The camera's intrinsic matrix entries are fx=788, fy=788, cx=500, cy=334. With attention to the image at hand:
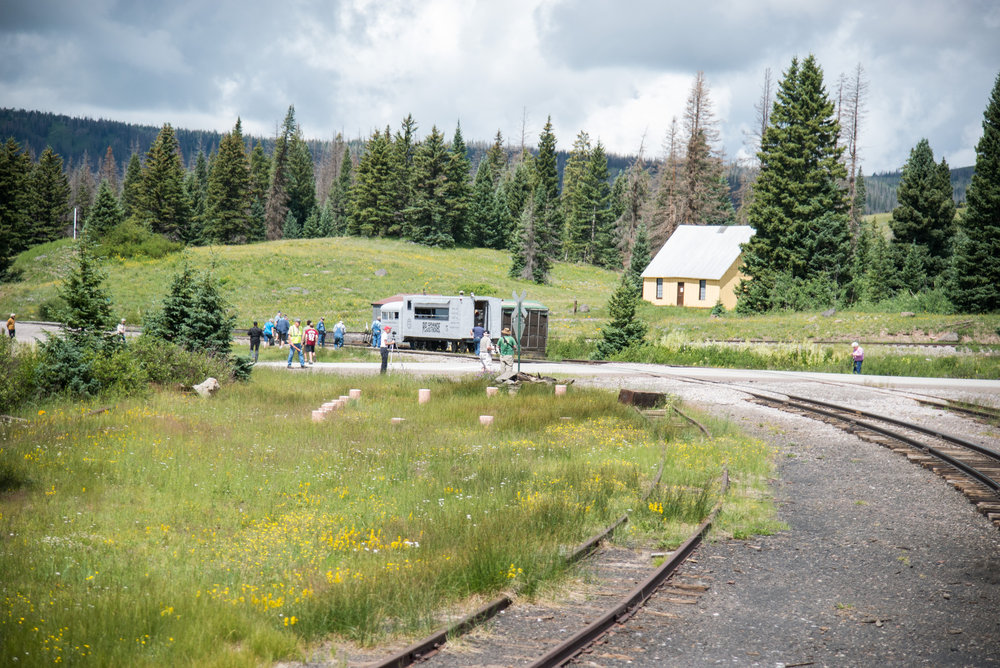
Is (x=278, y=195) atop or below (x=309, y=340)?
atop

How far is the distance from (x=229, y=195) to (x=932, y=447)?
311 ft

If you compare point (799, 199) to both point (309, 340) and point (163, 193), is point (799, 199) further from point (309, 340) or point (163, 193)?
point (163, 193)

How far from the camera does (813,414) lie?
19812mm

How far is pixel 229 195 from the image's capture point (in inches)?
3839

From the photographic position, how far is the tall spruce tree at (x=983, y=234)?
4194 centimetres

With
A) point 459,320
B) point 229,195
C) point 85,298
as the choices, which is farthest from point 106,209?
point 85,298

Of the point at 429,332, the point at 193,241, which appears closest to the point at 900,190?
the point at 429,332

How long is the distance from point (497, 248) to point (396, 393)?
8075 centimetres

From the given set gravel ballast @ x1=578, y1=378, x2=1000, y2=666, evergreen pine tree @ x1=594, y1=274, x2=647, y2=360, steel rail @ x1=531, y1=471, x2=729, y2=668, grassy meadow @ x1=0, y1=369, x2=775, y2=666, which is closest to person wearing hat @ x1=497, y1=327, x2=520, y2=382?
grassy meadow @ x1=0, y1=369, x2=775, y2=666

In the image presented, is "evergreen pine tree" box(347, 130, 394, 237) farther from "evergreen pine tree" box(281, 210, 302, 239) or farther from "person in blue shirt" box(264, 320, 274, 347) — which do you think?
"person in blue shirt" box(264, 320, 274, 347)

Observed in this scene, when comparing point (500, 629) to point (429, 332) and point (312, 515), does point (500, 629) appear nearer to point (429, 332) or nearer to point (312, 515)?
Answer: point (312, 515)

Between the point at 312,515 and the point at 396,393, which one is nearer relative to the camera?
the point at 312,515

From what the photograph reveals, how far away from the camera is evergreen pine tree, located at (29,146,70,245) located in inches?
3398

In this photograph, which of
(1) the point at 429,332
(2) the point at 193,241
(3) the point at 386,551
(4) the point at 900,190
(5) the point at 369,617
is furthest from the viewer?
(2) the point at 193,241
